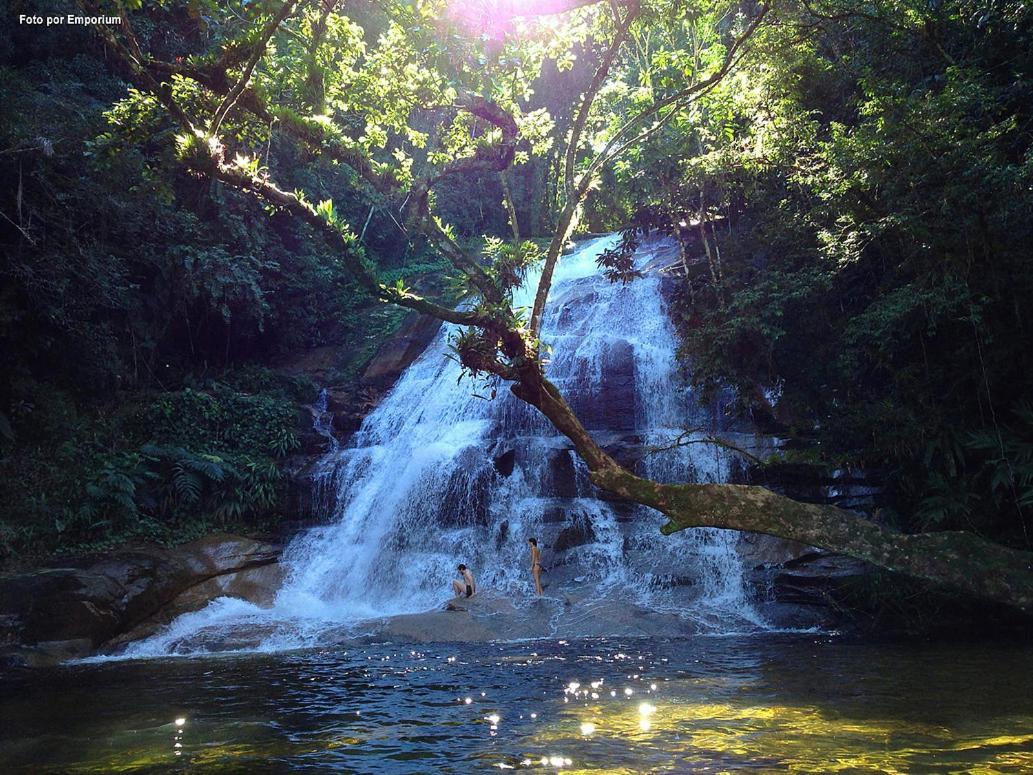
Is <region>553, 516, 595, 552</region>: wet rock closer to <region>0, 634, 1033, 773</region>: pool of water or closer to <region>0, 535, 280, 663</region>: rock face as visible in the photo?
<region>0, 634, 1033, 773</region>: pool of water

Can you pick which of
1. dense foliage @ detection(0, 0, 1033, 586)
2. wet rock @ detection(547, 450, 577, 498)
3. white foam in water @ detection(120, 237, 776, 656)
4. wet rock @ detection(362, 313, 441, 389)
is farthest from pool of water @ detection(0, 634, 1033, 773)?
wet rock @ detection(362, 313, 441, 389)

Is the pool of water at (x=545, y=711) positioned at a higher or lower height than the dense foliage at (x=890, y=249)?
lower

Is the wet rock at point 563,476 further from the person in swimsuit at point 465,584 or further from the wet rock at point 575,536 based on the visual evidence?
the person in swimsuit at point 465,584

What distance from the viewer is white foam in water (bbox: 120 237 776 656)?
12727mm

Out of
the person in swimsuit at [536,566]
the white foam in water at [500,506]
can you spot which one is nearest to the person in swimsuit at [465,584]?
the white foam in water at [500,506]

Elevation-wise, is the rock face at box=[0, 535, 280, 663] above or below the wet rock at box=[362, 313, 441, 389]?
below

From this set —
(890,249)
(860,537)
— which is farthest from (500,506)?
(860,537)

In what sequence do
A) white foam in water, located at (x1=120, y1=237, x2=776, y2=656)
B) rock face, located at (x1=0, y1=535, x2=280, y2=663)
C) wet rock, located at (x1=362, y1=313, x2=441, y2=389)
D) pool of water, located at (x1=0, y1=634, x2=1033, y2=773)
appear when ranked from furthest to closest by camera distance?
wet rock, located at (x1=362, y1=313, x2=441, y2=389) → white foam in water, located at (x1=120, y1=237, x2=776, y2=656) → rock face, located at (x1=0, y1=535, x2=280, y2=663) → pool of water, located at (x1=0, y1=634, x2=1033, y2=773)

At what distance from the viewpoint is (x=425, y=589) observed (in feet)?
46.1

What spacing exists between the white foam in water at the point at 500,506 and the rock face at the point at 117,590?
58cm

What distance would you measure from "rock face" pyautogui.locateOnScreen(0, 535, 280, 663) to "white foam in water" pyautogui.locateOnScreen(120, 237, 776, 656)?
575 millimetres

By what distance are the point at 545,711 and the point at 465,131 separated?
8504 mm

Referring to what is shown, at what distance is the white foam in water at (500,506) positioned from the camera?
12727 mm

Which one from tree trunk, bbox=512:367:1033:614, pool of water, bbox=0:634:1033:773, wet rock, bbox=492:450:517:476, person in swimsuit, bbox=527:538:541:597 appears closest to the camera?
pool of water, bbox=0:634:1033:773
